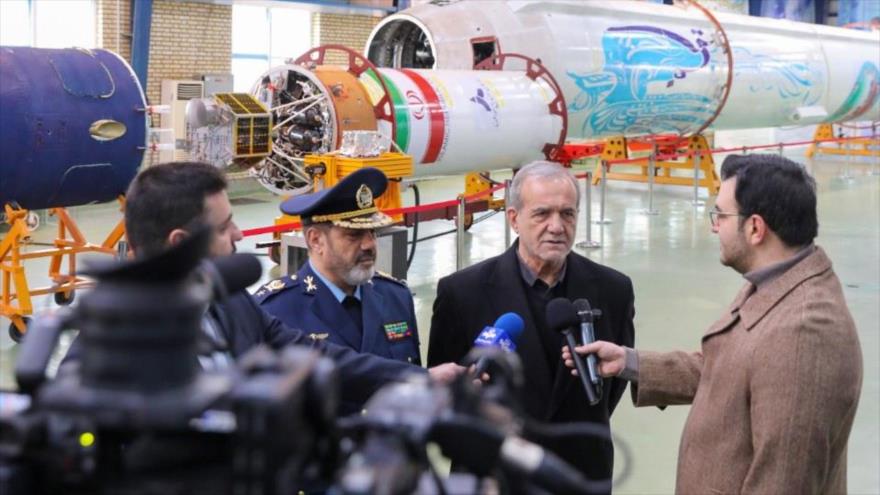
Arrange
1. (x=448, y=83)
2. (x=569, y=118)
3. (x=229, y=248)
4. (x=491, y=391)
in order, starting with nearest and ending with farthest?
(x=491, y=391)
(x=229, y=248)
(x=448, y=83)
(x=569, y=118)

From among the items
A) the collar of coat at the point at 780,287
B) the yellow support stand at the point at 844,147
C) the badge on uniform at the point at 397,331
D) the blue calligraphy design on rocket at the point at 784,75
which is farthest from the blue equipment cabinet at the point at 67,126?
the yellow support stand at the point at 844,147

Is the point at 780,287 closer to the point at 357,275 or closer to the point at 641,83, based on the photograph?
the point at 357,275

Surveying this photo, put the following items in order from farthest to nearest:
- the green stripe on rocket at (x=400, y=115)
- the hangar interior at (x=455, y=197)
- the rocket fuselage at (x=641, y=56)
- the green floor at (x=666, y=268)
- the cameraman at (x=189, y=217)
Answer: the rocket fuselage at (x=641, y=56) < the green stripe on rocket at (x=400, y=115) < the hangar interior at (x=455, y=197) < the green floor at (x=666, y=268) < the cameraman at (x=189, y=217)

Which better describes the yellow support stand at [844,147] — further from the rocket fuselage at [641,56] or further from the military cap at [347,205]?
the military cap at [347,205]

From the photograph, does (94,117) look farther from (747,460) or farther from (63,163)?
(747,460)

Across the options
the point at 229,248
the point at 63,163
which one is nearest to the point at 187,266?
the point at 229,248

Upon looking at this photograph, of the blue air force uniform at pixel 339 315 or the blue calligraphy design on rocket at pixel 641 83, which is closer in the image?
the blue air force uniform at pixel 339 315

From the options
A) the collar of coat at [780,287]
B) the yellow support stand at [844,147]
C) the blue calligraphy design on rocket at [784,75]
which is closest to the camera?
the collar of coat at [780,287]

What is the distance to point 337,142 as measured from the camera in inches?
267

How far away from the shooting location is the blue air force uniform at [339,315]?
2.60 meters

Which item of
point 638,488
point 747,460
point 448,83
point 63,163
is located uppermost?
point 448,83

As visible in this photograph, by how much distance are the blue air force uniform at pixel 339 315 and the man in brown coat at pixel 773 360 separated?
0.78 meters

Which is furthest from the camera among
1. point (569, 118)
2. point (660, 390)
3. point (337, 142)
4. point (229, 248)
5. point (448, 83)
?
point (569, 118)

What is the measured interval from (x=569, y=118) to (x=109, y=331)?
8.66m
